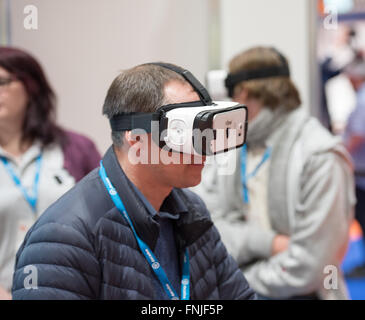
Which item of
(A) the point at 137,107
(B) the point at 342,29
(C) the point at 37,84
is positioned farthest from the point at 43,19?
(B) the point at 342,29

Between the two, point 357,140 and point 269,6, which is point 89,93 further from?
point 357,140

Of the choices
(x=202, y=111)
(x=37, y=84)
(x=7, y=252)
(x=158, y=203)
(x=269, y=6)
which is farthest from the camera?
(x=269, y=6)

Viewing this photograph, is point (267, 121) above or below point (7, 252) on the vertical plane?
above

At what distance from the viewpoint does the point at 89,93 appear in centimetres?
111

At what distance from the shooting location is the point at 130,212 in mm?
962

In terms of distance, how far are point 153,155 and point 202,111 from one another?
128 millimetres

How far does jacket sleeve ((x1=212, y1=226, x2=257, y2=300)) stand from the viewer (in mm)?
1100

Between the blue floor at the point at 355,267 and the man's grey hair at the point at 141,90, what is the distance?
280 cm

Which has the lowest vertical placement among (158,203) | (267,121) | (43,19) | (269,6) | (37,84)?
(158,203)

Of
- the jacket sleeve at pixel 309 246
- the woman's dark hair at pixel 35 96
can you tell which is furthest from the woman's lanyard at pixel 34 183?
the jacket sleeve at pixel 309 246

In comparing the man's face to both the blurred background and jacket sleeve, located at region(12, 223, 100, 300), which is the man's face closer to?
the blurred background

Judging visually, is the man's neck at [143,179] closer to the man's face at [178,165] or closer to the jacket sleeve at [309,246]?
the man's face at [178,165]

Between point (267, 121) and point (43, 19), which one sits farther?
point (267, 121)

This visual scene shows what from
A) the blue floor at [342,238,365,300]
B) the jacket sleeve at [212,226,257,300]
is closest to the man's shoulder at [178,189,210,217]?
the jacket sleeve at [212,226,257,300]
